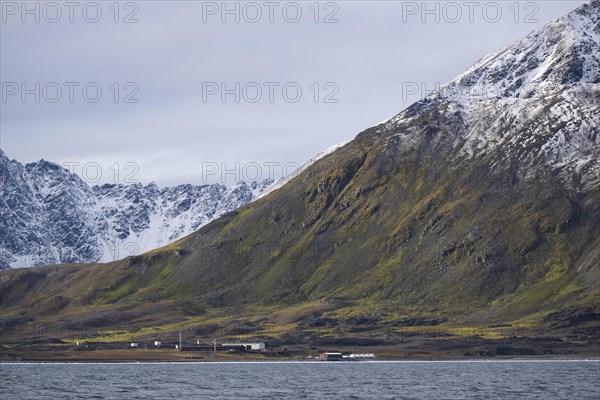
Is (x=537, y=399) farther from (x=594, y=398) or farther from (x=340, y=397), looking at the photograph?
(x=340, y=397)

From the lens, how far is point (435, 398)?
196m

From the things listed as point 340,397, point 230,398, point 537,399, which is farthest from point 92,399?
point 537,399

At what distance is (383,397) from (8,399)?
64579 millimetres

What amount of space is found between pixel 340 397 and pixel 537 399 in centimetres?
3356

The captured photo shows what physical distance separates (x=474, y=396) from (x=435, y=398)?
732 centimetres

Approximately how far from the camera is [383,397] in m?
198

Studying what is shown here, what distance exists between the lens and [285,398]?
197875 millimetres

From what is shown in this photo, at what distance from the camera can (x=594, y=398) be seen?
18900 centimetres

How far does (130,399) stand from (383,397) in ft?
143

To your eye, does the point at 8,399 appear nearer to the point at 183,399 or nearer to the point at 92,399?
the point at 92,399

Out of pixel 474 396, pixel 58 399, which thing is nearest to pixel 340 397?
pixel 474 396

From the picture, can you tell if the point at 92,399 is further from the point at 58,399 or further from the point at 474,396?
the point at 474,396

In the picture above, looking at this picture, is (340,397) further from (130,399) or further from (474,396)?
(130,399)

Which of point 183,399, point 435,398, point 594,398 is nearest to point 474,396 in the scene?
point 435,398
